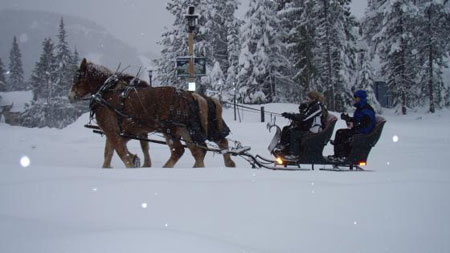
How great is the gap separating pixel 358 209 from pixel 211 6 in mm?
28245

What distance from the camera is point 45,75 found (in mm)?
58344

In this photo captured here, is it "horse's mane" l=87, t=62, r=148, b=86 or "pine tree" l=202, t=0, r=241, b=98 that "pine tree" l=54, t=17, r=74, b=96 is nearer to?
"pine tree" l=202, t=0, r=241, b=98

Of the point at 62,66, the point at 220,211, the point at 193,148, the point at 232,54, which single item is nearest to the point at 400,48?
the point at 232,54

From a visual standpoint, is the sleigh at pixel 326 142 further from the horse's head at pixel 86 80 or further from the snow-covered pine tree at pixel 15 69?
the snow-covered pine tree at pixel 15 69

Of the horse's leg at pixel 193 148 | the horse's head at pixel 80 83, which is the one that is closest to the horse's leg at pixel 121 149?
the horse's leg at pixel 193 148

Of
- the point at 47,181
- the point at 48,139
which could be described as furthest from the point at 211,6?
the point at 47,181

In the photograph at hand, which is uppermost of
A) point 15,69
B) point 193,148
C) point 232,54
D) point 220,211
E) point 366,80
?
point 15,69

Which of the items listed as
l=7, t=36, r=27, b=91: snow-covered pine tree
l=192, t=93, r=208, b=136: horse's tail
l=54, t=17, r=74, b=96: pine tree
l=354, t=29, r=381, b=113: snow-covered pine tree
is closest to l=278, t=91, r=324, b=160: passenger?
l=192, t=93, r=208, b=136: horse's tail

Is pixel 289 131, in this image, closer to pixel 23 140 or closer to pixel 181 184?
pixel 181 184

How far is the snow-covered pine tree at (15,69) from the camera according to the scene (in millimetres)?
81438

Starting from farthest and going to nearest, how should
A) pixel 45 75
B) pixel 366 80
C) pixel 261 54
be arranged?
pixel 45 75
pixel 366 80
pixel 261 54

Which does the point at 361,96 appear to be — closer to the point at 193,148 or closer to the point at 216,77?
the point at 193,148

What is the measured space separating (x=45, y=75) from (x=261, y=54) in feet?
147

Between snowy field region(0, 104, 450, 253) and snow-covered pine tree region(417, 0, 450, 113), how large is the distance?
2705cm
